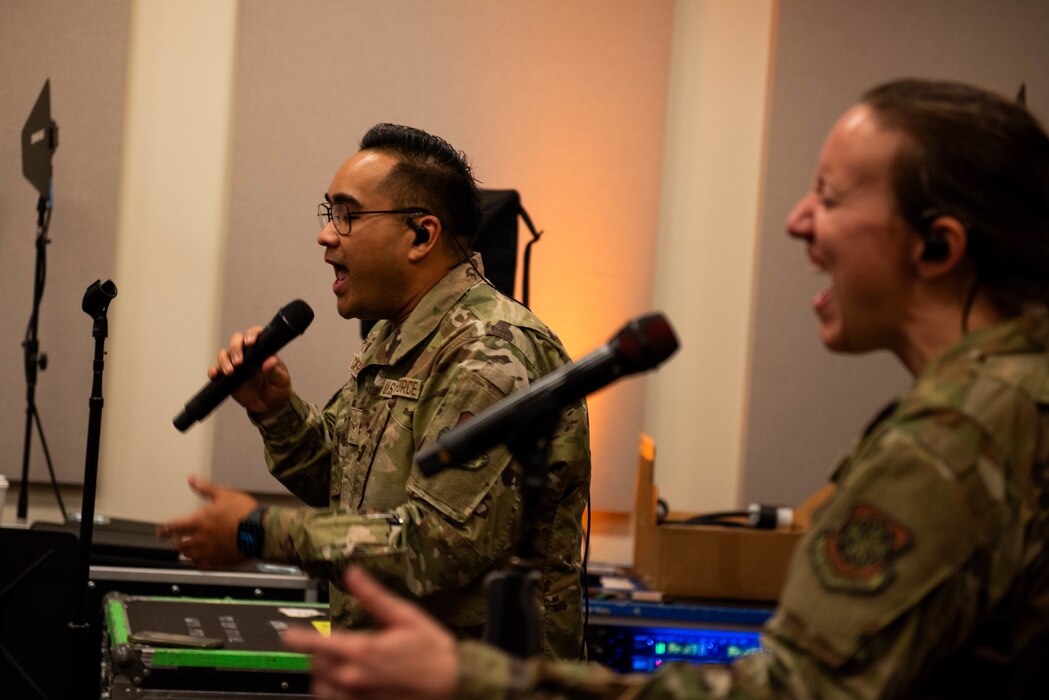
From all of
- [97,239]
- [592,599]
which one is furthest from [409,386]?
[97,239]

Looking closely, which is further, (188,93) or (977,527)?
(188,93)

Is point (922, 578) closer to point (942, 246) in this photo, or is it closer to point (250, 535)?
point (942, 246)

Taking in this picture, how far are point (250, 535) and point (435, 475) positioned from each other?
0.33 m

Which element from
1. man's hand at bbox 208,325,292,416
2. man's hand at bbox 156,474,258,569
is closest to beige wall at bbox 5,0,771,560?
man's hand at bbox 208,325,292,416

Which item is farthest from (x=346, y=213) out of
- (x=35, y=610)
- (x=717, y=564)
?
(x=717, y=564)

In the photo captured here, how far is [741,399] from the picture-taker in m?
4.94

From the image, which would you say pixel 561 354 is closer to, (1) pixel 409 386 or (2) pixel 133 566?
(1) pixel 409 386

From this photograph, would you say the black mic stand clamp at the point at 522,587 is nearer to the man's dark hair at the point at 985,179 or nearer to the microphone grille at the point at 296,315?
the man's dark hair at the point at 985,179

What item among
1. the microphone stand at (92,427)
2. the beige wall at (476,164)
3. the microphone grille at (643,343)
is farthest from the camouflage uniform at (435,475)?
the beige wall at (476,164)

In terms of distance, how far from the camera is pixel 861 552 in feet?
3.49

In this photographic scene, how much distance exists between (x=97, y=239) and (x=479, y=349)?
294 cm

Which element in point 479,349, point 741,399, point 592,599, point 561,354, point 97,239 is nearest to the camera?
point 479,349

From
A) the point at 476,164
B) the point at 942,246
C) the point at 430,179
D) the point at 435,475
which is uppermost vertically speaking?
the point at 476,164

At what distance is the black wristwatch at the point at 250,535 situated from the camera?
72.3 inches
